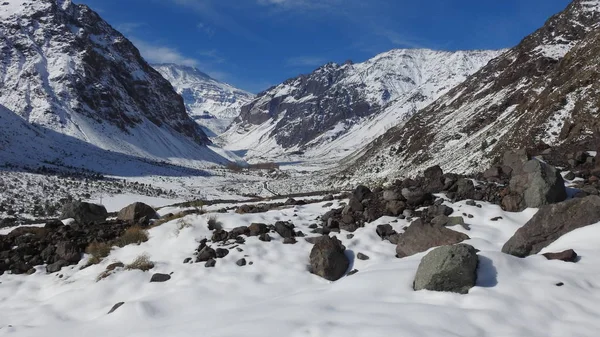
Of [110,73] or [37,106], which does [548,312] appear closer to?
[37,106]

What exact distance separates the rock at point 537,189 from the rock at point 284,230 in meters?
5.38

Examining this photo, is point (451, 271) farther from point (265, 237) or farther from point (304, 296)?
point (265, 237)

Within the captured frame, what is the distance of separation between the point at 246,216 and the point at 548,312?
26.5 ft

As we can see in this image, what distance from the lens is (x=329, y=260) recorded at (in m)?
8.48

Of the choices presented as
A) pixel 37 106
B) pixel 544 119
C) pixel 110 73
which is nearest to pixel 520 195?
pixel 544 119

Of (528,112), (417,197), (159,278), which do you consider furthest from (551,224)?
(528,112)

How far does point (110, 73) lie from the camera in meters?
121

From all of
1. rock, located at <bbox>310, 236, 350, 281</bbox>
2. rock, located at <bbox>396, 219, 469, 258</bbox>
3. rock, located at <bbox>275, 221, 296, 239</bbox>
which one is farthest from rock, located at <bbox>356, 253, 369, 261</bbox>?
rock, located at <bbox>275, 221, 296, 239</bbox>

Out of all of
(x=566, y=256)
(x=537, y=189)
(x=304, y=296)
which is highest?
(x=537, y=189)

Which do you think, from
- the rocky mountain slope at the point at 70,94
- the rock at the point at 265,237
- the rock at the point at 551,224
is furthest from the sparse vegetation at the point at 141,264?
the rocky mountain slope at the point at 70,94

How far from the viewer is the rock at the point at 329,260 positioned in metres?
8.41

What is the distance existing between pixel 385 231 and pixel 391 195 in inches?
73.0

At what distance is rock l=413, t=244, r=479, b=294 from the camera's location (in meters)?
6.57

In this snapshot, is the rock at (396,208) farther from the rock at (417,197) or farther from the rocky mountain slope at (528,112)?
the rocky mountain slope at (528,112)
